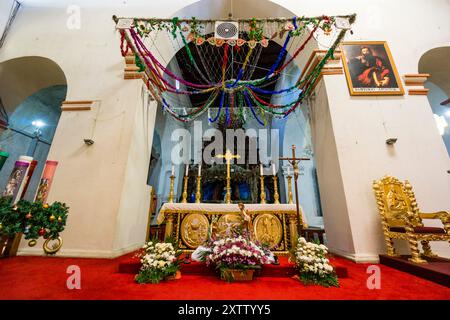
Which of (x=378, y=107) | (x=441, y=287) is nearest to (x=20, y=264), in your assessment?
(x=441, y=287)

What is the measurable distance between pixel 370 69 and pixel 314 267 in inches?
178

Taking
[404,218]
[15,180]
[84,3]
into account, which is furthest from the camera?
[84,3]

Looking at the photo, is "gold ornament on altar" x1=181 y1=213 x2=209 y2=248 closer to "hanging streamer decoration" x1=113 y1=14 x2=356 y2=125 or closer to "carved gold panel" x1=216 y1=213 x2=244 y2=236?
"carved gold panel" x1=216 y1=213 x2=244 y2=236

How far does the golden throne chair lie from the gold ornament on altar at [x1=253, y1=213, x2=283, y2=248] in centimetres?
178

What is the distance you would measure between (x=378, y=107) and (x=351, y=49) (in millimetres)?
1564

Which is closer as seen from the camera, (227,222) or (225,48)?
(225,48)

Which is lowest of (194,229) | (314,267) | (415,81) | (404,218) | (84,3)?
(314,267)

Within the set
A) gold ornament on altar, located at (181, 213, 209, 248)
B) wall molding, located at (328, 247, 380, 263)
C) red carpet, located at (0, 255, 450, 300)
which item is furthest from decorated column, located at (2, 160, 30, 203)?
wall molding, located at (328, 247, 380, 263)

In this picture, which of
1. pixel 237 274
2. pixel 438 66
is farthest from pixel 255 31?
pixel 438 66

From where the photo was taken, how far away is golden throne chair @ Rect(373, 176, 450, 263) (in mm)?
2840

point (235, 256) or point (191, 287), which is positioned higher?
point (235, 256)

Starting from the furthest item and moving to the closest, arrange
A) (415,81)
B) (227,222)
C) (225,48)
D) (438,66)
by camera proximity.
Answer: (438,66) → (415,81) → (227,222) → (225,48)

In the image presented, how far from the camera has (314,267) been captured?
2.35m

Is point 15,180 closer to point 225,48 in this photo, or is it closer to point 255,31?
point 225,48
